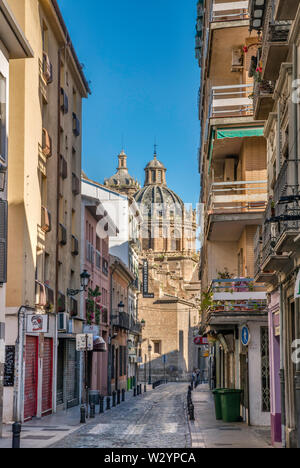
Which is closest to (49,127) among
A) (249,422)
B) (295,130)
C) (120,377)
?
(249,422)

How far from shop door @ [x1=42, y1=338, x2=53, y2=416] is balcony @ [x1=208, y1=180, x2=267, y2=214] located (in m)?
7.86

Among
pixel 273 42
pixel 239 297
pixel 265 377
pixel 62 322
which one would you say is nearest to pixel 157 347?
pixel 62 322

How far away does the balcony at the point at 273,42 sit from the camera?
1300 cm

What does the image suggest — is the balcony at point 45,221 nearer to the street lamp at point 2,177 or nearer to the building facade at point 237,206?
the building facade at point 237,206

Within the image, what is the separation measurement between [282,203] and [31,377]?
14517 mm

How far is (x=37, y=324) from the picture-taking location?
21.6 meters

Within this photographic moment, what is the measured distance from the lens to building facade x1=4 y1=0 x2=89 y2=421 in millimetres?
22484

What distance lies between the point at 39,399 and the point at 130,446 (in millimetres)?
9118

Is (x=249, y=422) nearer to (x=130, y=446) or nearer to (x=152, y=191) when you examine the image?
(x=130, y=446)

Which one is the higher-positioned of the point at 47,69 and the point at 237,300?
the point at 47,69

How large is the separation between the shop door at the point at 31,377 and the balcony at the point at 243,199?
24.0ft

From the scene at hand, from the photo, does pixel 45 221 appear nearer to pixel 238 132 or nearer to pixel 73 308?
pixel 73 308

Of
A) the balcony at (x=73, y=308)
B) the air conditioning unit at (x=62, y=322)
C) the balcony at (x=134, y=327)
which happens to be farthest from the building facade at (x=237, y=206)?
the balcony at (x=134, y=327)
